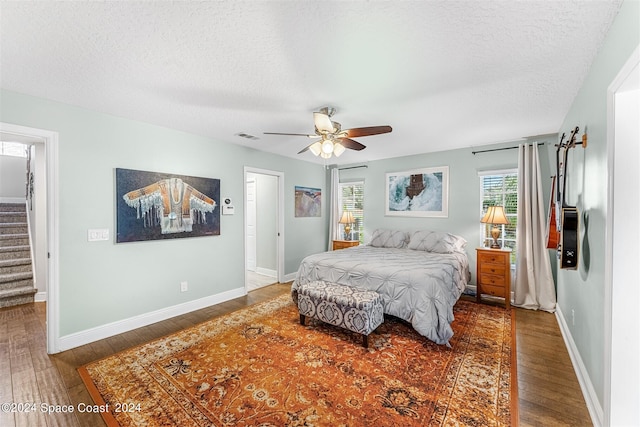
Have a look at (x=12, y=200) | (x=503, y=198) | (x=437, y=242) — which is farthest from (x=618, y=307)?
(x=12, y=200)

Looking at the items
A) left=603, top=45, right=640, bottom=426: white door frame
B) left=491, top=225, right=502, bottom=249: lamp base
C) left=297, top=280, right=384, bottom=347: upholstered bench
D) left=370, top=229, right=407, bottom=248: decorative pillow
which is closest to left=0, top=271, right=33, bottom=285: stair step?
left=297, top=280, right=384, bottom=347: upholstered bench

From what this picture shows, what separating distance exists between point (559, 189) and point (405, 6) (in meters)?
2.76

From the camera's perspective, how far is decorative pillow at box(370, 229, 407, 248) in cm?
477

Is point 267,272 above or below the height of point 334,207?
below

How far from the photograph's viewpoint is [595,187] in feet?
6.13

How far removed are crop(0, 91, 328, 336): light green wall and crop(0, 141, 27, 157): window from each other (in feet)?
16.8

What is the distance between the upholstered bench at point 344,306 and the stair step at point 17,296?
4129 mm

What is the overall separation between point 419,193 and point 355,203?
4.75 feet

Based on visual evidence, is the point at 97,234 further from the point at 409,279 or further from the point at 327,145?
the point at 409,279

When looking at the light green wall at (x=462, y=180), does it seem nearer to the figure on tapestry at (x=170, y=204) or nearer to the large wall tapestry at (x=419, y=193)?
the large wall tapestry at (x=419, y=193)

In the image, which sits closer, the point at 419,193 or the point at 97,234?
the point at 97,234

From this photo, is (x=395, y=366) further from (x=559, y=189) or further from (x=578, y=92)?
(x=578, y=92)

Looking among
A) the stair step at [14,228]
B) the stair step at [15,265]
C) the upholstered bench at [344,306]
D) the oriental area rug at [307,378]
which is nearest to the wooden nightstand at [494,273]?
the oriental area rug at [307,378]

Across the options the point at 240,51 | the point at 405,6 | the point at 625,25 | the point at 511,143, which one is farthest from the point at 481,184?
the point at 240,51
